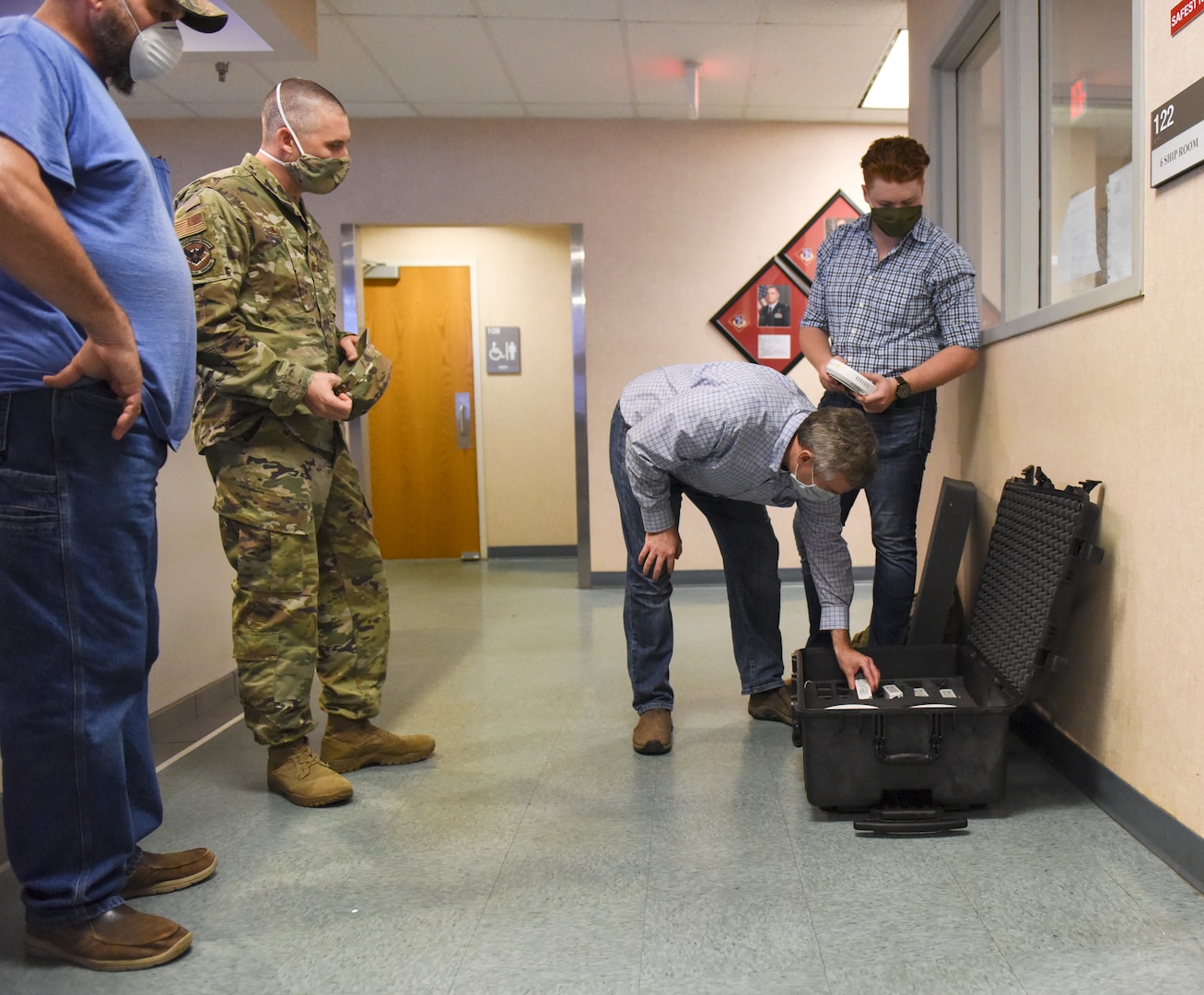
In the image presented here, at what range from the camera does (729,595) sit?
7.25ft

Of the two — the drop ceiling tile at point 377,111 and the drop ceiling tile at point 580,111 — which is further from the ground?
the drop ceiling tile at point 377,111

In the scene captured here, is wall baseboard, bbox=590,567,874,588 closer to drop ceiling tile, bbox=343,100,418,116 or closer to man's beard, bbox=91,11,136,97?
drop ceiling tile, bbox=343,100,418,116

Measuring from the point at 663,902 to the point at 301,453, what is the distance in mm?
1103

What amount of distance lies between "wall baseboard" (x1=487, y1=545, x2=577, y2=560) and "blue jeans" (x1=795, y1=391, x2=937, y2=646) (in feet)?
12.2

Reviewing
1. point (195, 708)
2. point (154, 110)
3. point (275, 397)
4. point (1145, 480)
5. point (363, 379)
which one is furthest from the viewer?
point (154, 110)

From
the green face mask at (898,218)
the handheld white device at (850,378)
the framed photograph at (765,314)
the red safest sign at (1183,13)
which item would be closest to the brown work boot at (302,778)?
the handheld white device at (850,378)

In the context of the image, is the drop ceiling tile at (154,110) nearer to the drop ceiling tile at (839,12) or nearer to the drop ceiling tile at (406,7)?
the drop ceiling tile at (406,7)

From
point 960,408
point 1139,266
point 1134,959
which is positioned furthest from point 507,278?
point 1134,959

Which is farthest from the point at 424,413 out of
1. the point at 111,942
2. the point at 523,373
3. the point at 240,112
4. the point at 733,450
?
the point at 111,942

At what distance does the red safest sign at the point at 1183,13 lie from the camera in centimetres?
138

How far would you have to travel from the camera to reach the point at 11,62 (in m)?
1.06

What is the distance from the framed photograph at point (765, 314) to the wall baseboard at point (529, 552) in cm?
194

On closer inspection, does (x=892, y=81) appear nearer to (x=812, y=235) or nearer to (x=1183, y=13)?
(x=812, y=235)

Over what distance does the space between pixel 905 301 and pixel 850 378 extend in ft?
1.01
